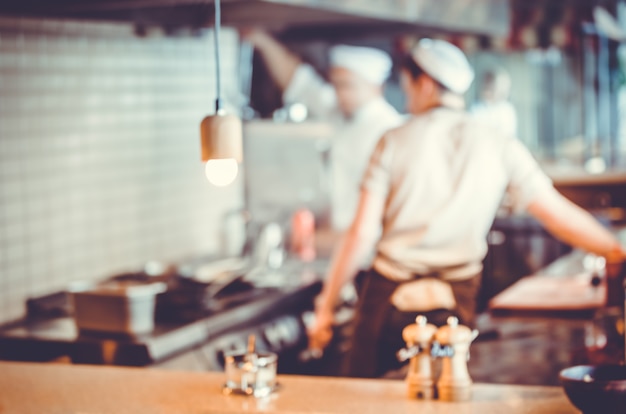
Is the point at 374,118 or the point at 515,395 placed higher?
the point at 374,118

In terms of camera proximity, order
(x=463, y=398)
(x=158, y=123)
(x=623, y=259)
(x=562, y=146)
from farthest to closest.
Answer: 1. (x=562, y=146)
2. (x=158, y=123)
3. (x=623, y=259)
4. (x=463, y=398)

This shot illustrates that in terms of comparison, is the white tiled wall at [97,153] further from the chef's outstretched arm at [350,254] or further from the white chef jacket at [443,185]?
the white chef jacket at [443,185]

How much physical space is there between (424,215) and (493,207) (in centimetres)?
27

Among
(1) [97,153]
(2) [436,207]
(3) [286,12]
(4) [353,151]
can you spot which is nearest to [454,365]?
(2) [436,207]

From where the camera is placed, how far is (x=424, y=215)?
11.3 ft

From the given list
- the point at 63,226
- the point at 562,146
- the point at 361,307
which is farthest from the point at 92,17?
the point at 562,146

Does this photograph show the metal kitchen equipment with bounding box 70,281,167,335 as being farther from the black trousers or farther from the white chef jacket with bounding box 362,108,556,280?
the white chef jacket with bounding box 362,108,556,280

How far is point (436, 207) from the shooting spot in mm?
3453

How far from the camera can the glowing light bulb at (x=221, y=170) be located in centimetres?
230

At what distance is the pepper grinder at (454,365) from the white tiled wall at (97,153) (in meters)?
2.02

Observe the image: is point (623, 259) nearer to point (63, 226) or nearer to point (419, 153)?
point (419, 153)

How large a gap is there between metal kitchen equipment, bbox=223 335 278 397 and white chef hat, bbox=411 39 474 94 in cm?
141

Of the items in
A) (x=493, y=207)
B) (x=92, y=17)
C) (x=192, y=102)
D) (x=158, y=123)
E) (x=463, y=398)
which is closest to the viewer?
(x=463, y=398)

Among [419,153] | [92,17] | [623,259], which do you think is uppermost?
[92,17]
